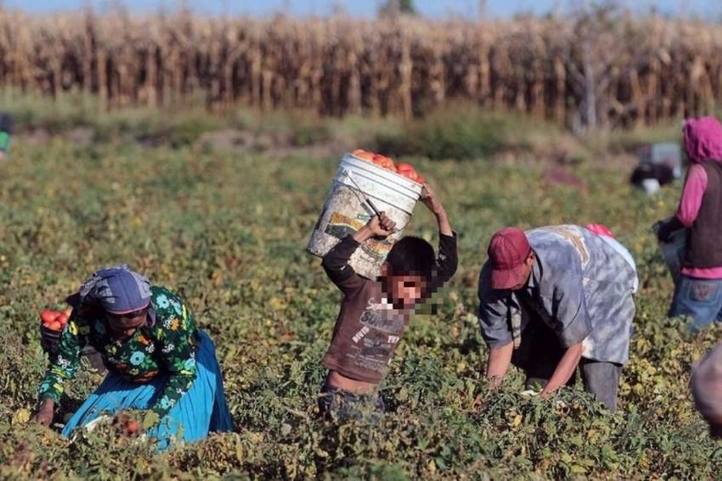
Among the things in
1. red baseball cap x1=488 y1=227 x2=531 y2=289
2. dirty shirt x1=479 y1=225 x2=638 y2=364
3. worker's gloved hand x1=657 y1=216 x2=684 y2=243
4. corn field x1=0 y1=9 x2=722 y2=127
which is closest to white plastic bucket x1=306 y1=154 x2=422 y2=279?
red baseball cap x1=488 y1=227 x2=531 y2=289

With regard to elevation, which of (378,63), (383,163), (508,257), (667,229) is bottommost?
(378,63)

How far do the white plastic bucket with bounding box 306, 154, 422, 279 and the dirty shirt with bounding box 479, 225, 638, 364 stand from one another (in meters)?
0.75

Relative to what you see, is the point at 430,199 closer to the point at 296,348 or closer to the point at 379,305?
the point at 379,305

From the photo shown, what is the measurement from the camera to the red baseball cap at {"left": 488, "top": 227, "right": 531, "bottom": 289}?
5.94 meters

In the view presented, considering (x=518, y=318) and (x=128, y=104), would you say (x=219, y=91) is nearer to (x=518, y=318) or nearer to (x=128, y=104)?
(x=128, y=104)

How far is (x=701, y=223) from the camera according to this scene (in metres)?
8.28

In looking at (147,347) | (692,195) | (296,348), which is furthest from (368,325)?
(692,195)

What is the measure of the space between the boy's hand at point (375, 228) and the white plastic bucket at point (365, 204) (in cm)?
5

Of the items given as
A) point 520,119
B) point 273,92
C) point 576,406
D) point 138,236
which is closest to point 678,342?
point 576,406

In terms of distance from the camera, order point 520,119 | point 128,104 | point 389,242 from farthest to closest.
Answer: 1. point 128,104
2. point 520,119
3. point 389,242

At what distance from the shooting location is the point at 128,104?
2912 cm

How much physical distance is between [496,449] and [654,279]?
5.65 m

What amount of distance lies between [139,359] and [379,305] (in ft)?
3.71

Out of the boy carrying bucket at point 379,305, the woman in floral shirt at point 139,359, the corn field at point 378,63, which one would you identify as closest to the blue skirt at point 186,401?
the woman in floral shirt at point 139,359
